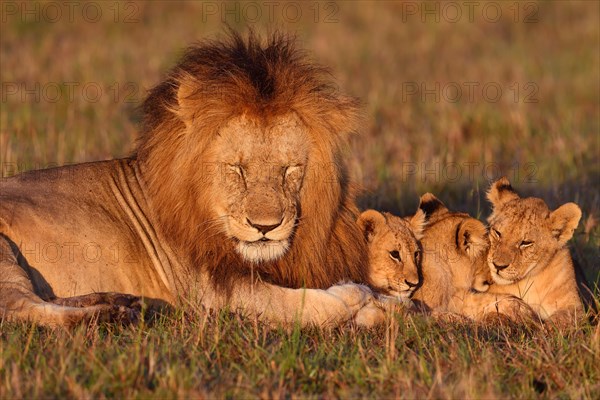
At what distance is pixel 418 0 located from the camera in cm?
1452

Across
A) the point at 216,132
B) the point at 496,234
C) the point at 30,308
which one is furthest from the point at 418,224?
the point at 30,308

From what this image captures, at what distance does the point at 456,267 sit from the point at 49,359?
7.36 ft

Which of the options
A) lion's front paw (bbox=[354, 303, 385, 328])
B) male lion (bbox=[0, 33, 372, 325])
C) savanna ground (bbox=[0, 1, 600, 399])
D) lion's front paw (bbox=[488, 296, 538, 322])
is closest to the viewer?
savanna ground (bbox=[0, 1, 600, 399])

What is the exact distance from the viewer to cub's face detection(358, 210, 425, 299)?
5035 millimetres

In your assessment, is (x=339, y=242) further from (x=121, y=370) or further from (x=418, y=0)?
(x=418, y=0)

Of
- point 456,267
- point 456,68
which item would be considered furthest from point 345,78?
point 456,267

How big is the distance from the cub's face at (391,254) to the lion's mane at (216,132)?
0.18 m

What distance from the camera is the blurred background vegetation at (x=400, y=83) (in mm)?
7504

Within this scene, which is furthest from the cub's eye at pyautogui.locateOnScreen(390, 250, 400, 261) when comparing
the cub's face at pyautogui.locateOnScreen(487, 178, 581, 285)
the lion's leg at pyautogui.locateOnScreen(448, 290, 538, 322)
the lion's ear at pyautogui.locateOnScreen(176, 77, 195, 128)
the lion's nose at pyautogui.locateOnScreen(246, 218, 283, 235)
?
the lion's ear at pyautogui.locateOnScreen(176, 77, 195, 128)

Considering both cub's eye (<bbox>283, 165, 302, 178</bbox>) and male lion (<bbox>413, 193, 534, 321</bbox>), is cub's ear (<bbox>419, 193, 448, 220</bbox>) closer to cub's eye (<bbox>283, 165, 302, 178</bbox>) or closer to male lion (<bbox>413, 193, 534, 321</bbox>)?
male lion (<bbox>413, 193, 534, 321</bbox>)

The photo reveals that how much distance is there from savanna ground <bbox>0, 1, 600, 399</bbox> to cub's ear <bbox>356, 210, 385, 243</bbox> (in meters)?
0.71

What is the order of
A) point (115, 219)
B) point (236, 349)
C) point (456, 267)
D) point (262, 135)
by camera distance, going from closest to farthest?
point (236, 349) < point (262, 135) < point (115, 219) < point (456, 267)

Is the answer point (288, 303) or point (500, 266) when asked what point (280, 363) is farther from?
point (500, 266)

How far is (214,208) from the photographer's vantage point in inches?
181
